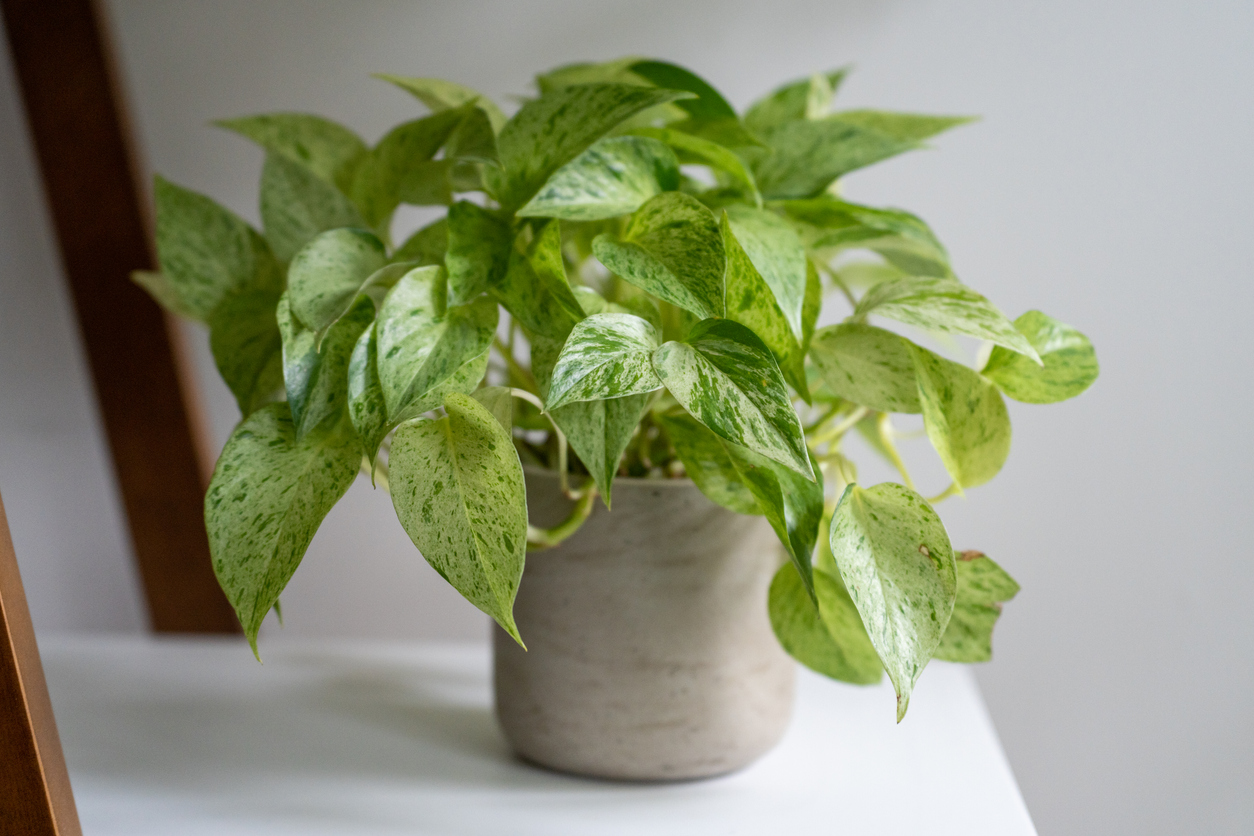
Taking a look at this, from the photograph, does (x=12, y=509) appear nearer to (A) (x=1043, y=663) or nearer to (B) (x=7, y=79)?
(B) (x=7, y=79)

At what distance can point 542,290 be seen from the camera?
42cm

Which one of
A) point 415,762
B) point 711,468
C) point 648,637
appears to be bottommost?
point 415,762

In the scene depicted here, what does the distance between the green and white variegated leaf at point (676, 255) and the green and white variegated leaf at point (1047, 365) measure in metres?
0.16

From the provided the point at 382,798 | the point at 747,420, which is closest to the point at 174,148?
the point at 382,798

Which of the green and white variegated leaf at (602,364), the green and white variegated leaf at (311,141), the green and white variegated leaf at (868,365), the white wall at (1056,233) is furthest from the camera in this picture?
the white wall at (1056,233)

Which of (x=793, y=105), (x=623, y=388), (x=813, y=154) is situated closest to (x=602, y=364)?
(x=623, y=388)

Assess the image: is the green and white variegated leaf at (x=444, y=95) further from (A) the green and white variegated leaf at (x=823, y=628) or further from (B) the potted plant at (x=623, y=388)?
(A) the green and white variegated leaf at (x=823, y=628)

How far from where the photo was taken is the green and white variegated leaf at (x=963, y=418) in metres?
0.43

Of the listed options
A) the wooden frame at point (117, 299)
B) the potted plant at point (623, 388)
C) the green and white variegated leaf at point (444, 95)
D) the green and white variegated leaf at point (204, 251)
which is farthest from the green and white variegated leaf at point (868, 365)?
the wooden frame at point (117, 299)

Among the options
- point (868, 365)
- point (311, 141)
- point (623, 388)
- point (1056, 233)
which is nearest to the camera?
point (623, 388)

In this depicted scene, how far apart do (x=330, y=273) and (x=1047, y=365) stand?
34 cm

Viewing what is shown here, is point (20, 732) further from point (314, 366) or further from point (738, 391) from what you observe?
point (738, 391)

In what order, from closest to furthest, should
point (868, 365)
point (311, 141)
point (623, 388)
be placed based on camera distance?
point (623, 388), point (868, 365), point (311, 141)

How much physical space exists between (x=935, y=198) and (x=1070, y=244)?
0.11m
